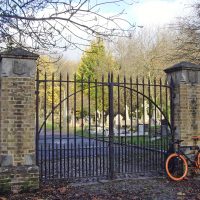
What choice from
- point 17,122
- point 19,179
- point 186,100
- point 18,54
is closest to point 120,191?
point 19,179

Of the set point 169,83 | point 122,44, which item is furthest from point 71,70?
point 169,83

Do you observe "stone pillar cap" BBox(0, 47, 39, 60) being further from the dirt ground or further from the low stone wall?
the dirt ground

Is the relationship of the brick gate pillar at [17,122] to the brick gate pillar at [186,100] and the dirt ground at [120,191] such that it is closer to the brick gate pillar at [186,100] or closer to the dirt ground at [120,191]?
the dirt ground at [120,191]

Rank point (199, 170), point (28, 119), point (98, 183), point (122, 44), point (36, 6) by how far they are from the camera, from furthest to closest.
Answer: point (122, 44)
point (199, 170)
point (98, 183)
point (28, 119)
point (36, 6)

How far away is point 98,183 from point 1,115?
2.65m

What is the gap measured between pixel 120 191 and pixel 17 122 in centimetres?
255

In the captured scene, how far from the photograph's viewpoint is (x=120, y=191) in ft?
21.9

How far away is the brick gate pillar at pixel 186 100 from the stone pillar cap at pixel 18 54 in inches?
152

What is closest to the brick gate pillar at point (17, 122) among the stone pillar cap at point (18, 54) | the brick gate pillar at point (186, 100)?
the stone pillar cap at point (18, 54)

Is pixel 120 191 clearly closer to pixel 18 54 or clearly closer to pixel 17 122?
pixel 17 122

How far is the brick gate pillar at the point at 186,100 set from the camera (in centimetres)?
844

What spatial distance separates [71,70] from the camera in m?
41.6

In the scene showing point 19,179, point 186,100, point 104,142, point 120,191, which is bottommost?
point 120,191

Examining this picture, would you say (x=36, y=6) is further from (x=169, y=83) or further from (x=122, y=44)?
(x=122, y=44)
